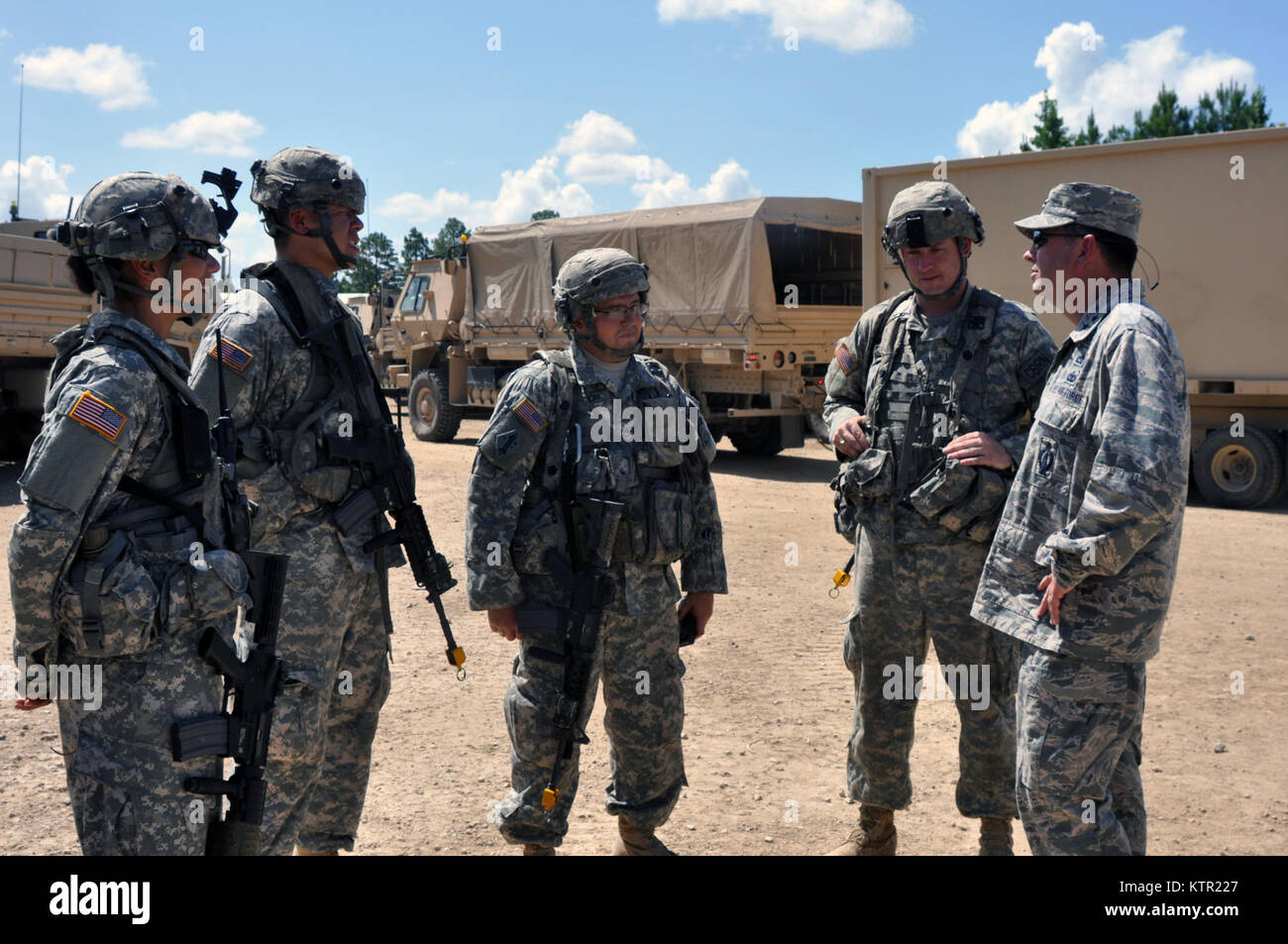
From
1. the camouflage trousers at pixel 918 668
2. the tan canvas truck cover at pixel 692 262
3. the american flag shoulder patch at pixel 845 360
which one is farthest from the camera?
the tan canvas truck cover at pixel 692 262

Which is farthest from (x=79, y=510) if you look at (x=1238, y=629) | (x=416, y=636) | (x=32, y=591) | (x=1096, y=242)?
(x=1238, y=629)

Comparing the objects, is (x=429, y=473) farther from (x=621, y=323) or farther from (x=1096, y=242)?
(x=1096, y=242)

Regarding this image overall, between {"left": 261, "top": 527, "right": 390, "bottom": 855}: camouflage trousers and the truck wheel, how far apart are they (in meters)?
11.4

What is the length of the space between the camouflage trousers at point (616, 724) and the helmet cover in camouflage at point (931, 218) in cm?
146

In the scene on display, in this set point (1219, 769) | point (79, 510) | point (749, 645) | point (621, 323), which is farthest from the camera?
point (749, 645)

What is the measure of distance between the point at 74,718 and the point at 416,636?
13.1 ft

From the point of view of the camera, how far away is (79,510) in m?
2.28

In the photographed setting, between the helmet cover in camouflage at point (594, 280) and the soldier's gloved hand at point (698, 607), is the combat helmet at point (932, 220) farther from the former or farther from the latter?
the soldier's gloved hand at point (698, 607)

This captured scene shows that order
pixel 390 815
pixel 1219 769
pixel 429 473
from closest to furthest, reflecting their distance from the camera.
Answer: pixel 390 815
pixel 1219 769
pixel 429 473

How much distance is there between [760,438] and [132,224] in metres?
12.7

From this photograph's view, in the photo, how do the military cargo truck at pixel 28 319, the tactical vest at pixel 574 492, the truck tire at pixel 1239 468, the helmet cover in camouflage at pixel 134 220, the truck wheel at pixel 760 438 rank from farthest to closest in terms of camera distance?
the truck wheel at pixel 760 438
the military cargo truck at pixel 28 319
the truck tire at pixel 1239 468
the tactical vest at pixel 574 492
the helmet cover in camouflage at pixel 134 220

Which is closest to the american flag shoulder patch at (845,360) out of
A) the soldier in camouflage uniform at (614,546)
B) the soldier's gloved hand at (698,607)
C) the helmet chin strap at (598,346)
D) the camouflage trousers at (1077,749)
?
the soldier in camouflage uniform at (614,546)

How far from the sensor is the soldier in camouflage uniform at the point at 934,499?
11.5 ft

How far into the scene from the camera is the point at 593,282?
3.39 metres
